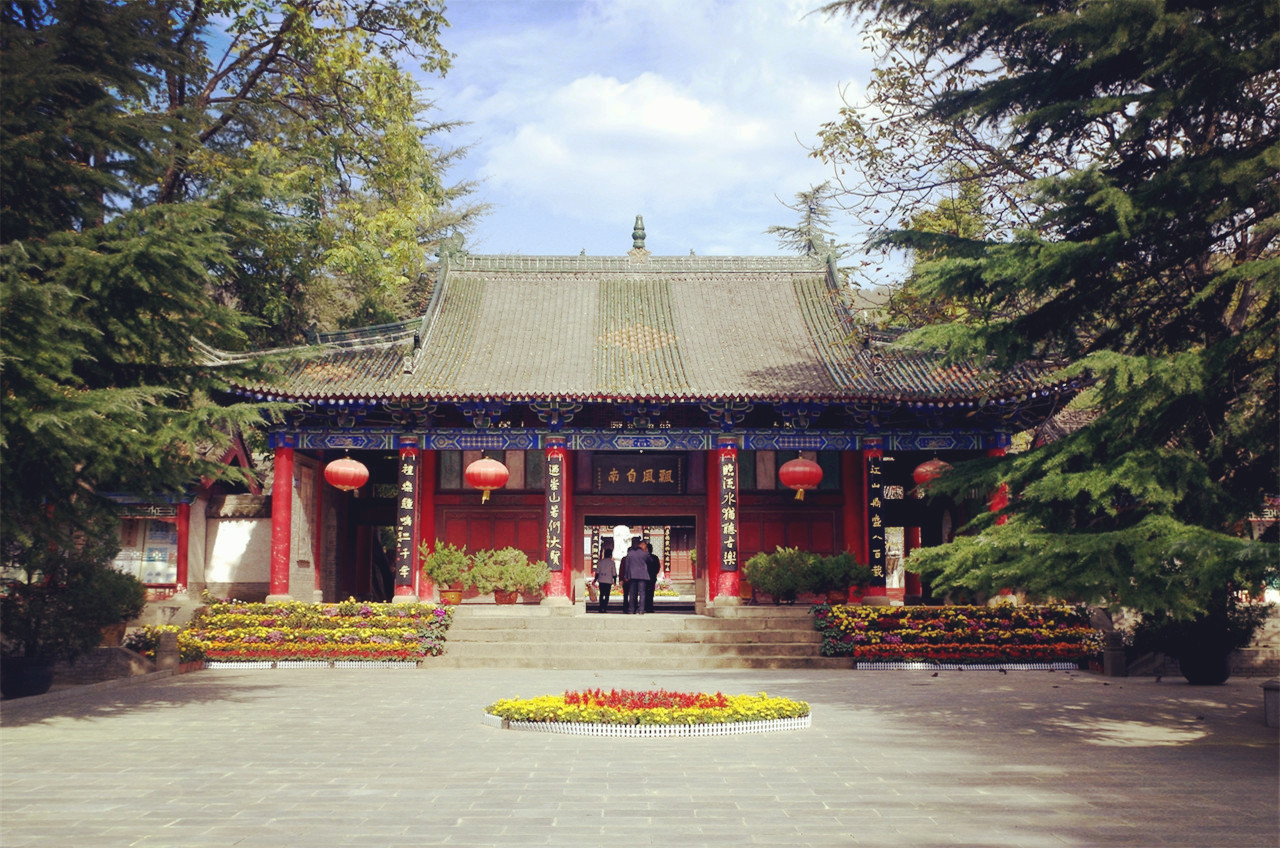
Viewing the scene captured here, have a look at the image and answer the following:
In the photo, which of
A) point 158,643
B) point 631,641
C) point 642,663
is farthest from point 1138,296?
point 158,643

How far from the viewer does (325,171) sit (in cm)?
1504

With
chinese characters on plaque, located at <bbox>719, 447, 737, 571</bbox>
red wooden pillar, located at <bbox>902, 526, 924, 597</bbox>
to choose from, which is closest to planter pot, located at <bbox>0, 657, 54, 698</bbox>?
chinese characters on plaque, located at <bbox>719, 447, 737, 571</bbox>

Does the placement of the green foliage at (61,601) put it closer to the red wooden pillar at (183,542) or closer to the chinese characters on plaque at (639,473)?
the red wooden pillar at (183,542)

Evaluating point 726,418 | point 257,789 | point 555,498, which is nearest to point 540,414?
point 555,498

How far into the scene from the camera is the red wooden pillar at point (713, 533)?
618 inches

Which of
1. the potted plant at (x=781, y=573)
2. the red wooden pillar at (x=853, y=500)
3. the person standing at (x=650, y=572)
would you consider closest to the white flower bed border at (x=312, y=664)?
the person standing at (x=650, y=572)

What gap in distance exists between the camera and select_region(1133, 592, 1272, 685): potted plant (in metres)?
11.1

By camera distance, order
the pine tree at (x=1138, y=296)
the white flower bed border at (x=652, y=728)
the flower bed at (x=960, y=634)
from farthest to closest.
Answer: the flower bed at (x=960, y=634) → the white flower bed border at (x=652, y=728) → the pine tree at (x=1138, y=296)

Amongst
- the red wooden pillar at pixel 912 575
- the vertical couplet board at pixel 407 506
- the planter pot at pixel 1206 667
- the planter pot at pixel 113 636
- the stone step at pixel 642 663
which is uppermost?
the vertical couplet board at pixel 407 506

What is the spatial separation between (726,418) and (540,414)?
9.18ft

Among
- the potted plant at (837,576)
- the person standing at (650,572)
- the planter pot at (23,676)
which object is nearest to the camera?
the planter pot at (23,676)

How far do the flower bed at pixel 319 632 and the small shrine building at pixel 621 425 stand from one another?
83 cm

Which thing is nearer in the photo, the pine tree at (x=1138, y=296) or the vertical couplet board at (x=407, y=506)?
the pine tree at (x=1138, y=296)

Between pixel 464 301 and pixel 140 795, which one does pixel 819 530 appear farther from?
pixel 140 795
